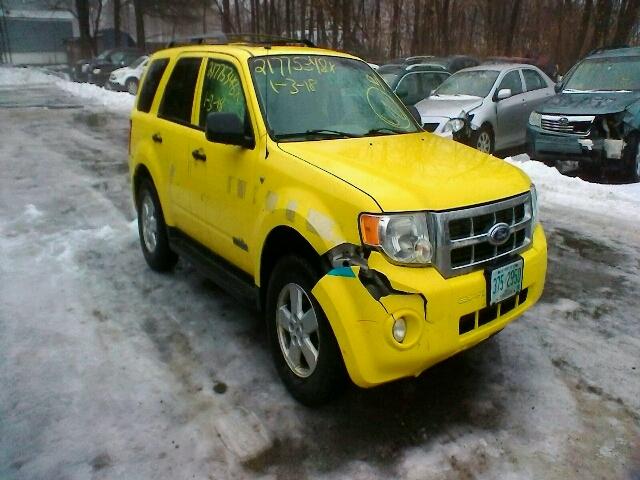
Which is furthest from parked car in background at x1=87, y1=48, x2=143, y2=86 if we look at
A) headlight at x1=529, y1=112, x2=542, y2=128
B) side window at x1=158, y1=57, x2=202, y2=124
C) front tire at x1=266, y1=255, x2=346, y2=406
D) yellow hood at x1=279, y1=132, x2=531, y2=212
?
front tire at x1=266, y1=255, x2=346, y2=406

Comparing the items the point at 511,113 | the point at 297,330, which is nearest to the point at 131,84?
the point at 511,113

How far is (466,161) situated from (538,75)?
9631mm

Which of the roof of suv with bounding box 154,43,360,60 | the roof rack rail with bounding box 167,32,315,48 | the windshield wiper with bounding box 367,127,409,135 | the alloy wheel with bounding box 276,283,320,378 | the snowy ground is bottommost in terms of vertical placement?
the snowy ground

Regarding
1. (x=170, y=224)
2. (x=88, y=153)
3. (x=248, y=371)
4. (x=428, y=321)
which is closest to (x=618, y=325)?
(x=428, y=321)

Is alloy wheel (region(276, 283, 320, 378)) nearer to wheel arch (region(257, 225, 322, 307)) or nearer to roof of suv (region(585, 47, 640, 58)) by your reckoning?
wheel arch (region(257, 225, 322, 307))

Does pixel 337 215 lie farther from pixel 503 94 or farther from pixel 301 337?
pixel 503 94

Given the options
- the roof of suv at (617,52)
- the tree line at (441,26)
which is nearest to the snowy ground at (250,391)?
the roof of suv at (617,52)

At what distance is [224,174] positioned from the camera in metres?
4.07

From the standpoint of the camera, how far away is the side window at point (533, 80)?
11.9 m

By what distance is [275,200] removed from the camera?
138 inches

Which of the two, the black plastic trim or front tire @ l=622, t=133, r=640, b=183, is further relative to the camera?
front tire @ l=622, t=133, r=640, b=183

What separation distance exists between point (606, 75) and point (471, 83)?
2.28m

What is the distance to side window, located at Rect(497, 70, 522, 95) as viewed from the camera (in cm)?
1133

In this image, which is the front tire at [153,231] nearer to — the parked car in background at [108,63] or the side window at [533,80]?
Result: the side window at [533,80]
